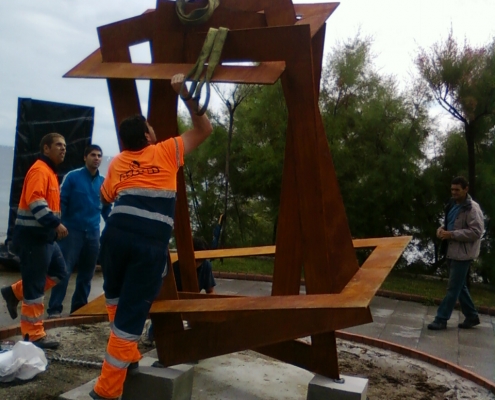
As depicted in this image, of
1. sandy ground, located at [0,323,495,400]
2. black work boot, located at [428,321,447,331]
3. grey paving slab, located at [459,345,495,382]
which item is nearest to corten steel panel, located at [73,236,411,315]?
sandy ground, located at [0,323,495,400]

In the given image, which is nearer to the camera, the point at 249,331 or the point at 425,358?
the point at 249,331

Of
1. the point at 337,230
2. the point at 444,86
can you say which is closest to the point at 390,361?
the point at 337,230

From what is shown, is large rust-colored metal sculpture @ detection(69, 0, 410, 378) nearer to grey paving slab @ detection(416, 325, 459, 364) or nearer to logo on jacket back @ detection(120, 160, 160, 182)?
logo on jacket back @ detection(120, 160, 160, 182)

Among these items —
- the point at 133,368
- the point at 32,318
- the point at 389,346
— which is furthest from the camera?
the point at 389,346

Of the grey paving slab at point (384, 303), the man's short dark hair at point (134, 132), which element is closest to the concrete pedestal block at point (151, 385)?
the man's short dark hair at point (134, 132)

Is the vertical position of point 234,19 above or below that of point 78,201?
above

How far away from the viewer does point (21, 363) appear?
3.72m

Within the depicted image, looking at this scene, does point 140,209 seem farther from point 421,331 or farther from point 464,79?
point 464,79

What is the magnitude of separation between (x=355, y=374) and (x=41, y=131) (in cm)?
546

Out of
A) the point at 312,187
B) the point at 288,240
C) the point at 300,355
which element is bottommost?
the point at 300,355

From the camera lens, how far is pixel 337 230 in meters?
3.50

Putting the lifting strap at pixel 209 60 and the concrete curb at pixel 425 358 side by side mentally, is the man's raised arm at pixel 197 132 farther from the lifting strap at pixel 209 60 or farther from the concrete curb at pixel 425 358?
the concrete curb at pixel 425 358

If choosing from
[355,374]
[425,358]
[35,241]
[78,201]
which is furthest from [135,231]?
[425,358]

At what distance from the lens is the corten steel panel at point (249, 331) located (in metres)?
3.22
